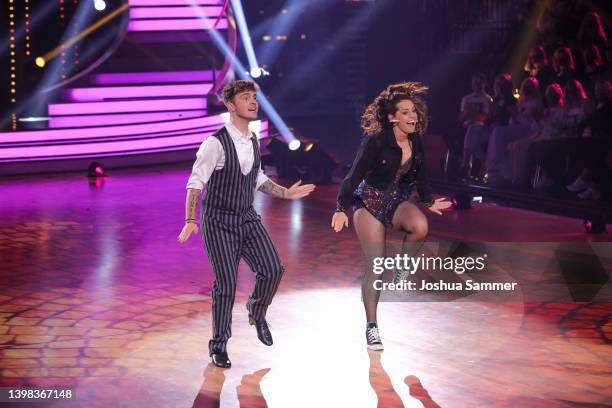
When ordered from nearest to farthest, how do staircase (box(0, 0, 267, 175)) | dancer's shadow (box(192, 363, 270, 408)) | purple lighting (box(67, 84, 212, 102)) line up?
dancer's shadow (box(192, 363, 270, 408))
staircase (box(0, 0, 267, 175))
purple lighting (box(67, 84, 212, 102))

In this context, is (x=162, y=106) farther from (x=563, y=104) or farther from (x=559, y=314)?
(x=559, y=314)

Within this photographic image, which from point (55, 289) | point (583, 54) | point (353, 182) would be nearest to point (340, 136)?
point (583, 54)

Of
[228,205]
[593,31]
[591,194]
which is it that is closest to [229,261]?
[228,205]

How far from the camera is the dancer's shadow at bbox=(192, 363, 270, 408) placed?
197 inches

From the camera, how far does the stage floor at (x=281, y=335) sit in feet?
17.2

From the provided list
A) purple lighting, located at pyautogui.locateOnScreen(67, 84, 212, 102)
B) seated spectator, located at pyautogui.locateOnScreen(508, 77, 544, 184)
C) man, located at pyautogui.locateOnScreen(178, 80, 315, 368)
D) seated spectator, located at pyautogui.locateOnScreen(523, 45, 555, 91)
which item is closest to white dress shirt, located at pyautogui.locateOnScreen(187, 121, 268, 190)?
man, located at pyautogui.locateOnScreen(178, 80, 315, 368)

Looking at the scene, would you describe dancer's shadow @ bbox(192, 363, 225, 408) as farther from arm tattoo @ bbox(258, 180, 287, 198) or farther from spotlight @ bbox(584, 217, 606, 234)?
spotlight @ bbox(584, 217, 606, 234)

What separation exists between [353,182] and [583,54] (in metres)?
6.92

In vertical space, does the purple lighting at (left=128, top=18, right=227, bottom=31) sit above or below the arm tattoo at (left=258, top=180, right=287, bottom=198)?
above

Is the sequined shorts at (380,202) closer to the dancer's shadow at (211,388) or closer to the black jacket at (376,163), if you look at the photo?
the black jacket at (376,163)

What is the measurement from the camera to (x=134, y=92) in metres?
16.9

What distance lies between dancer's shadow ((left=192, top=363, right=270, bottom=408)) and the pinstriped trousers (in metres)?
0.17

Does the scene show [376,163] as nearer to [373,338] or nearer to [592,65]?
[373,338]

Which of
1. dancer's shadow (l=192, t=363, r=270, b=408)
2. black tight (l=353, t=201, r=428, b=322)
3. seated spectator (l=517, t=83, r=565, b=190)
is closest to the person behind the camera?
dancer's shadow (l=192, t=363, r=270, b=408)
